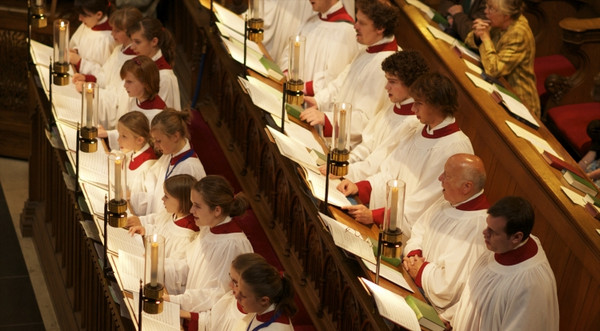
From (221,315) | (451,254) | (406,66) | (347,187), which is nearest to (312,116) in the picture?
(347,187)

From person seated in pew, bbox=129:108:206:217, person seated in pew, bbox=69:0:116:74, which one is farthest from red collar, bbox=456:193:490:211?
person seated in pew, bbox=69:0:116:74

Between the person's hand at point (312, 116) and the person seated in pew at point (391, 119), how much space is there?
0.27 meters

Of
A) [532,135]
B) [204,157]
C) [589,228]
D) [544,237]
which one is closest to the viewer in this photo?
[589,228]

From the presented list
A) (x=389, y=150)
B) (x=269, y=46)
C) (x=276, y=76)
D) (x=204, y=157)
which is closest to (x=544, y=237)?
(x=389, y=150)

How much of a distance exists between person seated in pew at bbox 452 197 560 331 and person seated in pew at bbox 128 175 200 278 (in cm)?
166

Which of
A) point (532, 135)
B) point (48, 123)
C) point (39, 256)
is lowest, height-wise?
point (39, 256)

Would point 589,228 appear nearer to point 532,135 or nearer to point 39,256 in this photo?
point 532,135

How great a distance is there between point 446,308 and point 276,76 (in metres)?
2.22

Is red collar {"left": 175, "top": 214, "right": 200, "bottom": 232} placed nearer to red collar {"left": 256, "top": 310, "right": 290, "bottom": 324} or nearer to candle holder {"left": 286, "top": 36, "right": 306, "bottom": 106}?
candle holder {"left": 286, "top": 36, "right": 306, "bottom": 106}

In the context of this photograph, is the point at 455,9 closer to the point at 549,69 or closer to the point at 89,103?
the point at 549,69

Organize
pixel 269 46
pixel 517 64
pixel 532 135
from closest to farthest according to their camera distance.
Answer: pixel 532 135 < pixel 517 64 < pixel 269 46

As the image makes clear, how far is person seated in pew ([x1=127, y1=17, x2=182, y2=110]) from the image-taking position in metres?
7.64

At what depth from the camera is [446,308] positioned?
5.66 metres

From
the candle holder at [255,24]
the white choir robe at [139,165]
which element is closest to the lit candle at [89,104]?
the white choir robe at [139,165]
